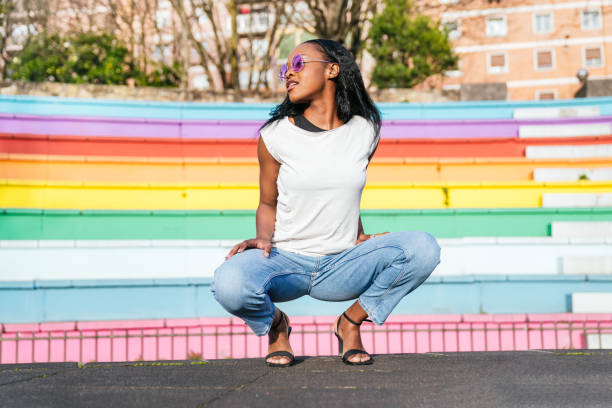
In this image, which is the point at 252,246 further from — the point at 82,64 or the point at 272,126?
the point at 82,64

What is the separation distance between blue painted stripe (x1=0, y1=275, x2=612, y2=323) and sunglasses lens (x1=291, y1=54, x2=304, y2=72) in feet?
9.92

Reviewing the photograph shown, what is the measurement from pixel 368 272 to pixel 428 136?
21.0ft

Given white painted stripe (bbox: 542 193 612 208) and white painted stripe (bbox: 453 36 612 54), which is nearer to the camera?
white painted stripe (bbox: 542 193 612 208)

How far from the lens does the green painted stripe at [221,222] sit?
6484 mm

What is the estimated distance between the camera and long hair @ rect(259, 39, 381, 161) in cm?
291

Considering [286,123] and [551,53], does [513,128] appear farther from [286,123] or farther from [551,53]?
[551,53]

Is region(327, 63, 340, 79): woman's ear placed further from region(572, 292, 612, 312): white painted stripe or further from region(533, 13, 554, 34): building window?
region(533, 13, 554, 34): building window

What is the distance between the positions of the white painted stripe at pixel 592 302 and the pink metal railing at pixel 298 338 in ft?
0.38

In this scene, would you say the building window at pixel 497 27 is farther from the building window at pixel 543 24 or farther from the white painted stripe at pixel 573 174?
the white painted stripe at pixel 573 174

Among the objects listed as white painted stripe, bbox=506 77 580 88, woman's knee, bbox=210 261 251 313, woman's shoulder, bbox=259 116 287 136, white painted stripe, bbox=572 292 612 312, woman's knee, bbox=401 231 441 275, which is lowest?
white painted stripe, bbox=572 292 612 312

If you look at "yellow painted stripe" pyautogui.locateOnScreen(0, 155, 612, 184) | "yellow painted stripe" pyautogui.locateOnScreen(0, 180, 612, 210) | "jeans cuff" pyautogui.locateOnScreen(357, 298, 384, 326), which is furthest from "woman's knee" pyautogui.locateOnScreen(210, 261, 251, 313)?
"yellow painted stripe" pyautogui.locateOnScreen(0, 155, 612, 184)

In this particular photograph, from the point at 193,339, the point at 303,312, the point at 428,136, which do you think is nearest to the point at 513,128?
the point at 428,136

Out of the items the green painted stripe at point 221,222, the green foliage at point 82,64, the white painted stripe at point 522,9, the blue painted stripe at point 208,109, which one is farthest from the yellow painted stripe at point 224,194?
the white painted stripe at point 522,9

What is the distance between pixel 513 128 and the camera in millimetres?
8914
